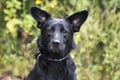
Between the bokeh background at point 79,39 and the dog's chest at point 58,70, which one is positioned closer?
the dog's chest at point 58,70

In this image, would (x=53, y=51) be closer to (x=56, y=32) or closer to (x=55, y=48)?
(x=55, y=48)

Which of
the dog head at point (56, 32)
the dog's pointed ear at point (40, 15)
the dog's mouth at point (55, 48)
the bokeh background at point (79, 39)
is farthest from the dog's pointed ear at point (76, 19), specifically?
the bokeh background at point (79, 39)

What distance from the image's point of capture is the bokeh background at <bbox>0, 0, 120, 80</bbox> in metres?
10.8

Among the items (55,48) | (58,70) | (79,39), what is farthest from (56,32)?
(79,39)

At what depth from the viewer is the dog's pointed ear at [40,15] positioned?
832 centimetres

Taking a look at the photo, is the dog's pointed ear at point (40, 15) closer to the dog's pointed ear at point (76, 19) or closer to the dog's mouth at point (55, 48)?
the dog's pointed ear at point (76, 19)

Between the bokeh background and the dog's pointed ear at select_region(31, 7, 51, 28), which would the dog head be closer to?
the dog's pointed ear at select_region(31, 7, 51, 28)

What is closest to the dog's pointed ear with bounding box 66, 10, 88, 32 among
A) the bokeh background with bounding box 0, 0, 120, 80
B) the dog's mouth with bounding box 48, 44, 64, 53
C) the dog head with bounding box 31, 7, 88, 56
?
the dog head with bounding box 31, 7, 88, 56

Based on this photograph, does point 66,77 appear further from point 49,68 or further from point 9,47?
point 9,47

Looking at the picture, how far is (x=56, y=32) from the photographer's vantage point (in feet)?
26.4

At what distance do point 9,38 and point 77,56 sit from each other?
145cm

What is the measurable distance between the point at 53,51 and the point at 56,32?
0.26m

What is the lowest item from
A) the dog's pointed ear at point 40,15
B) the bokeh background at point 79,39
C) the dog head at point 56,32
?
the bokeh background at point 79,39

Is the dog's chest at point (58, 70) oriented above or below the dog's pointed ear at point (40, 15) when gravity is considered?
below
